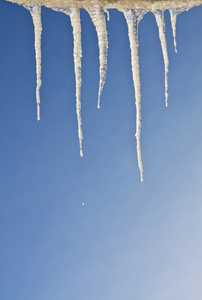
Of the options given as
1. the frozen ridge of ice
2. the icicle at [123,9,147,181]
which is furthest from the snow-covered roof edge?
the icicle at [123,9,147,181]

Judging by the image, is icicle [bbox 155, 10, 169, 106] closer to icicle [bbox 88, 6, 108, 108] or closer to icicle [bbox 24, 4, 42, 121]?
icicle [bbox 88, 6, 108, 108]

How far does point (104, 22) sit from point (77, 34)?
Result: 31cm

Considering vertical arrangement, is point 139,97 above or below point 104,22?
below

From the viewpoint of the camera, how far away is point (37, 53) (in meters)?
2.86

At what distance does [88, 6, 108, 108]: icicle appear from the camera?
7.30 feet

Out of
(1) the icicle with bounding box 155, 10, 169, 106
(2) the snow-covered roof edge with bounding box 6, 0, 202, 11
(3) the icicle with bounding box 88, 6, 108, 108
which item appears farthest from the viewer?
(1) the icicle with bounding box 155, 10, 169, 106

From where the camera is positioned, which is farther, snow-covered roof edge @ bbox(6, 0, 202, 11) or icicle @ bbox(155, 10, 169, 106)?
icicle @ bbox(155, 10, 169, 106)

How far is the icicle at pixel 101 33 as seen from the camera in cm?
223

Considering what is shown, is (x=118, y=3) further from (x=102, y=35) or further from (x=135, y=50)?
(x=135, y=50)

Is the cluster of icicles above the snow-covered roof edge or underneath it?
underneath

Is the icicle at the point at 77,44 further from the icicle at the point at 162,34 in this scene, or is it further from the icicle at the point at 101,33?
the icicle at the point at 162,34

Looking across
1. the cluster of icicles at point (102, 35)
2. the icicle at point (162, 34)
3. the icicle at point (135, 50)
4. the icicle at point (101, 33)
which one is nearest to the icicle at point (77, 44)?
the cluster of icicles at point (102, 35)

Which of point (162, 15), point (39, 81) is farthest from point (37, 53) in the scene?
point (162, 15)

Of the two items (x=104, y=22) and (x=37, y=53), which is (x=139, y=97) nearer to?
(x=104, y=22)
